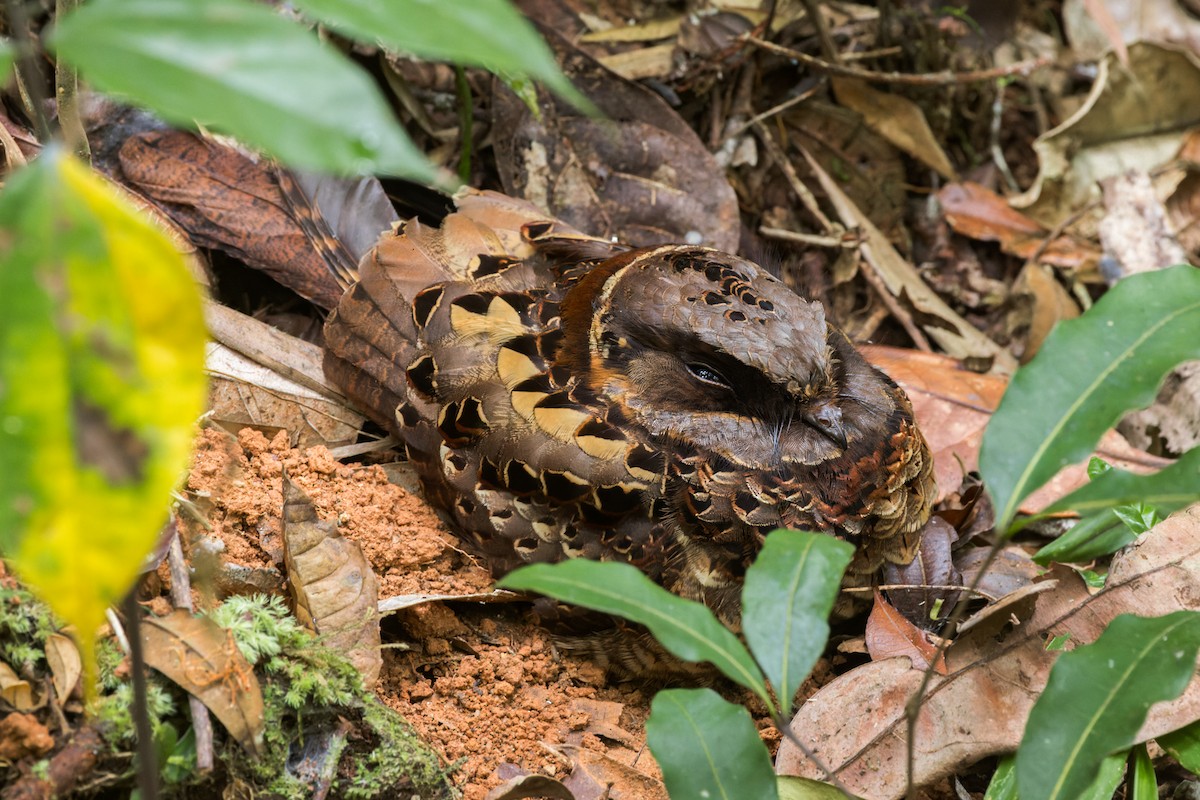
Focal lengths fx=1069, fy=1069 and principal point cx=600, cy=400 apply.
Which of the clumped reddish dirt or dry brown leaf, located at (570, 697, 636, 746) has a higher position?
the clumped reddish dirt

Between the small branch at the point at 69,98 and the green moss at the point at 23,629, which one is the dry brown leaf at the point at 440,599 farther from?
the small branch at the point at 69,98

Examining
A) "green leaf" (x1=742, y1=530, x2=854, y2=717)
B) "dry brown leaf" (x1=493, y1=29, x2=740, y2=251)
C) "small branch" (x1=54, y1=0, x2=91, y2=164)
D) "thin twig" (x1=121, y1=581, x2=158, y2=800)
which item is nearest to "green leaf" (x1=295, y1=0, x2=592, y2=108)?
"thin twig" (x1=121, y1=581, x2=158, y2=800)

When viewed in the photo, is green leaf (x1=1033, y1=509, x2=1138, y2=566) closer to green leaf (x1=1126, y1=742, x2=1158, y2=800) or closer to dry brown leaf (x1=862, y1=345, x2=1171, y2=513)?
green leaf (x1=1126, y1=742, x2=1158, y2=800)

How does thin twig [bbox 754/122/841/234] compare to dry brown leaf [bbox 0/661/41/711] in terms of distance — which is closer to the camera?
dry brown leaf [bbox 0/661/41/711]

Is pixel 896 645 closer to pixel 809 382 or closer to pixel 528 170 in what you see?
pixel 809 382

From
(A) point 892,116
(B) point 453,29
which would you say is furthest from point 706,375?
(A) point 892,116
